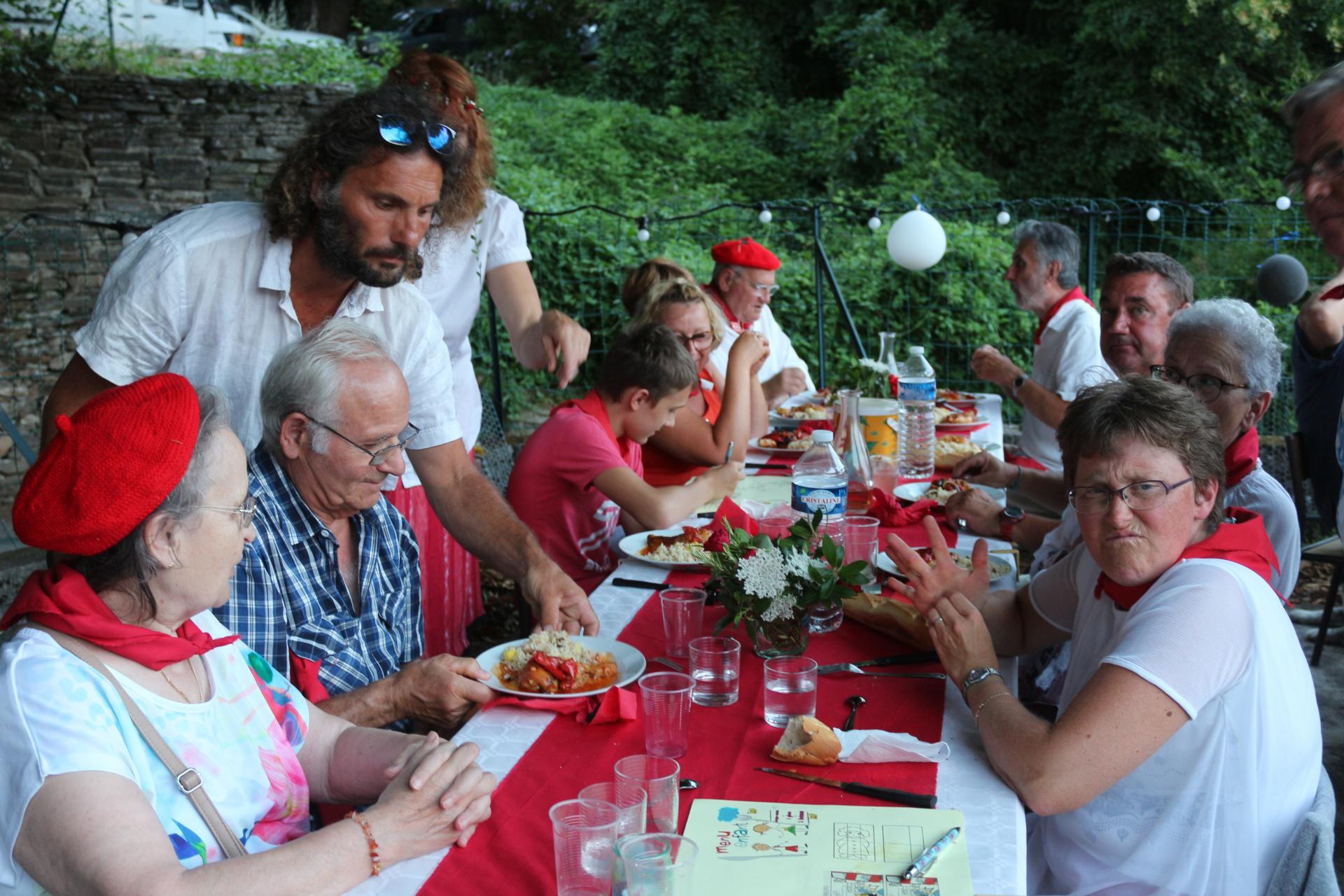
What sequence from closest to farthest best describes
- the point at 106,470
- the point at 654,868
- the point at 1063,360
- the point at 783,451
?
1. the point at 654,868
2. the point at 106,470
3. the point at 783,451
4. the point at 1063,360

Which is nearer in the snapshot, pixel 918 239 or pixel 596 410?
pixel 596 410

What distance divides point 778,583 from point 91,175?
319 inches

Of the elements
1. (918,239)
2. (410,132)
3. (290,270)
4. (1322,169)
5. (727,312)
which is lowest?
(727,312)

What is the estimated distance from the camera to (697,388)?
4.71 metres

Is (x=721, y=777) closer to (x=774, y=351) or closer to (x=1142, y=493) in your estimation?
(x=1142, y=493)

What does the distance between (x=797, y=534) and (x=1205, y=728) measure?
0.84 m

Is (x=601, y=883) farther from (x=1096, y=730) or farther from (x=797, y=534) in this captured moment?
(x=797, y=534)

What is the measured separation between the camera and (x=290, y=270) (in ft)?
8.97

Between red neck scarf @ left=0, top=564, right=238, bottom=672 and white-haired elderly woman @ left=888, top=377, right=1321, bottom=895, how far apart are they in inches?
52.2

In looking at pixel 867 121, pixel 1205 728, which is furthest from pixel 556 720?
pixel 867 121

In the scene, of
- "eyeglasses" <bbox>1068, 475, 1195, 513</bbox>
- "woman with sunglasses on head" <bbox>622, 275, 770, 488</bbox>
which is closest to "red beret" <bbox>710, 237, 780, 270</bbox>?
"woman with sunglasses on head" <bbox>622, 275, 770, 488</bbox>

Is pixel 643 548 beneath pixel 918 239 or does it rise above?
beneath

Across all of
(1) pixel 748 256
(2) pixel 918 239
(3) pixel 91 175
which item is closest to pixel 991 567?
(1) pixel 748 256

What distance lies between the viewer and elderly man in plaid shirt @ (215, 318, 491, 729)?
222cm
